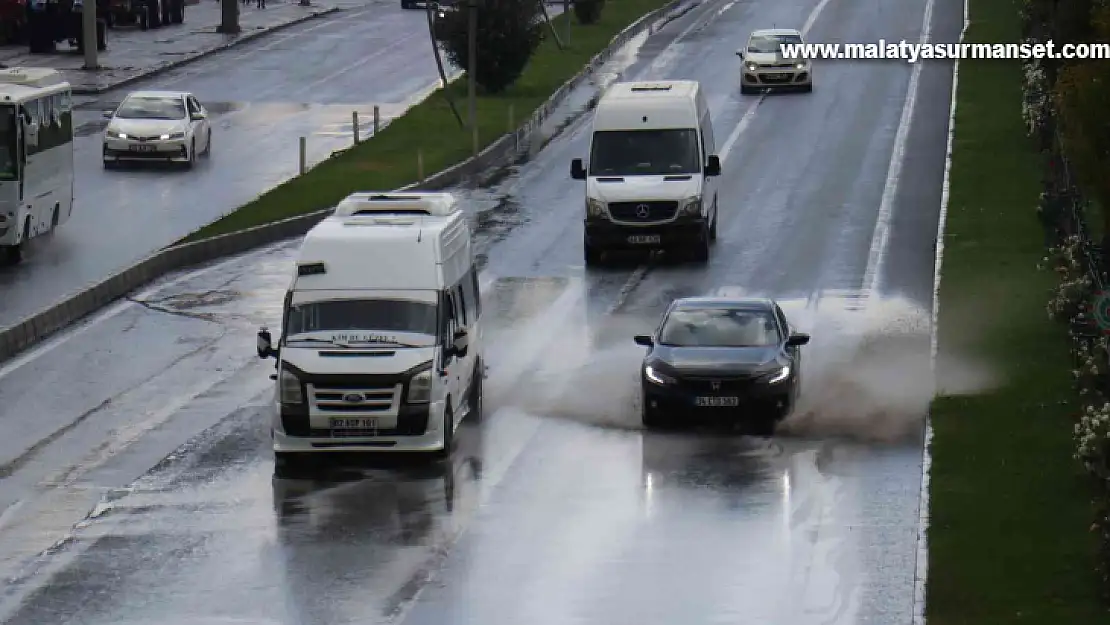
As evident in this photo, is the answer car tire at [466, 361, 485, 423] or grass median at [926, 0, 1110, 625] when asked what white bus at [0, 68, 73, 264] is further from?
grass median at [926, 0, 1110, 625]

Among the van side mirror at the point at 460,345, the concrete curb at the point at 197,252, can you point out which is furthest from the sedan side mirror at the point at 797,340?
the concrete curb at the point at 197,252

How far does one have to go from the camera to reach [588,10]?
7981 centimetres

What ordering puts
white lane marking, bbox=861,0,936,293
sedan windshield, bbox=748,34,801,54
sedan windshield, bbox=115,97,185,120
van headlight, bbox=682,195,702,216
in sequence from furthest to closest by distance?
sedan windshield, bbox=748,34,801,54
sedan windshield, bbox=115,97,185,120
van headlight, bbox=682,195,702,216
white lane marking, bbox=861,0,936,293

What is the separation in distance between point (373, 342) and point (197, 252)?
1648 centimetres

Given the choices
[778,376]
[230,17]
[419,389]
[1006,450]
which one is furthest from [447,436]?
[230,17]

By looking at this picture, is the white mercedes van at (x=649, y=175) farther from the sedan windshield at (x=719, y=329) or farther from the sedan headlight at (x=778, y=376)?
the sedan headlight at (x=778, y=376)

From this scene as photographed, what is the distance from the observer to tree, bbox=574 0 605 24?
79.1m

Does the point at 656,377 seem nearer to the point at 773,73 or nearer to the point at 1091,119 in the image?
the point at 1091,119

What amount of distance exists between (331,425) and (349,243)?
2347 mm

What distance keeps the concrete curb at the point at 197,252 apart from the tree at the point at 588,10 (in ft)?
64.1

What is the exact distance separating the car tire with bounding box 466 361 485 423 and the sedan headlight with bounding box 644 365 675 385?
6.97 feet

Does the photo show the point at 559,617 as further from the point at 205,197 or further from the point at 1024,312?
the point at 205,197

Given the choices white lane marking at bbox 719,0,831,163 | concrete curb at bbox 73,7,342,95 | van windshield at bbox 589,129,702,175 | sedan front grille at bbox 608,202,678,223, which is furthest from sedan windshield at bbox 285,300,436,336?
concrete curb at bbox 73,7,342,95

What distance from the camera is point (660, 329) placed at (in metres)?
26.5
